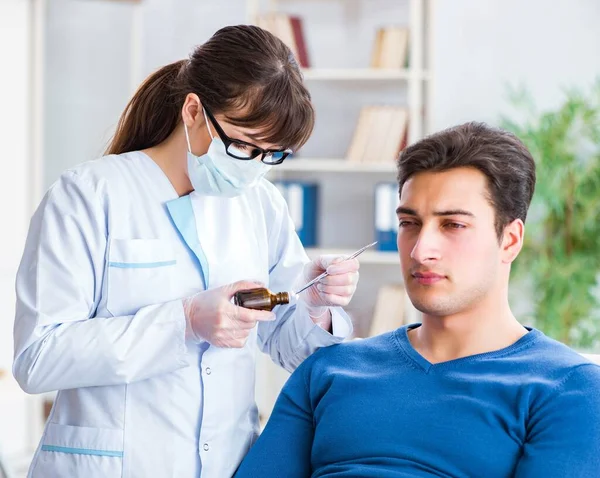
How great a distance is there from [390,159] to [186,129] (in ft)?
8.41

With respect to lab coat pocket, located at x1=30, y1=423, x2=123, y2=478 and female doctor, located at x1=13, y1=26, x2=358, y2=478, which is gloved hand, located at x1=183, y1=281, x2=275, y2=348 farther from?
lab coat pocket, located at x1=30, y1=423, x2=123, y2=478

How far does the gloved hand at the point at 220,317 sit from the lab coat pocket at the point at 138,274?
8 cm

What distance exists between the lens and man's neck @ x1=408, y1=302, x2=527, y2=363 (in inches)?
63.1

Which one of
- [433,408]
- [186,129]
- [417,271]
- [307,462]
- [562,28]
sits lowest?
[307,462]

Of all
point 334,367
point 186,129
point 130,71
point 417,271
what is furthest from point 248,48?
point 130,71

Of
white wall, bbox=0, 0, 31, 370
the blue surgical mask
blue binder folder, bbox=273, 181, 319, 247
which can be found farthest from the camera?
blue binder folder, bbox=273, 181, 319, 247

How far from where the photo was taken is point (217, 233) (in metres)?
1.67

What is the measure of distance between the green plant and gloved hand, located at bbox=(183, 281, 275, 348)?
2.56 metres

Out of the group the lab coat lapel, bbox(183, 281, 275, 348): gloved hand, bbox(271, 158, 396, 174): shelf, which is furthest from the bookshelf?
bbox(183, 281, 275, 348): gloved hand

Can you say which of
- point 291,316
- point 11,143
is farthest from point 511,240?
point 11,143

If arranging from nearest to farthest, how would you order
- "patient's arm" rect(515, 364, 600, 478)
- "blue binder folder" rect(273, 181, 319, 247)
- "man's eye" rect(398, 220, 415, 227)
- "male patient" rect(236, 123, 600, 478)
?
"patient's arm" rect(515, 364, 600, 478)
"male patient" rect(236, 123, 600, 478)
"man's eye" rect(398, 220, 415, 227)
"blue binder folder" rect(273, 181, 319, 247)

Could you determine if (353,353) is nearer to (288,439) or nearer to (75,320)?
(288,439)

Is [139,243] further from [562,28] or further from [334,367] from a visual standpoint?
[562,28]

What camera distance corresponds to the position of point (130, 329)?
1472 mm
